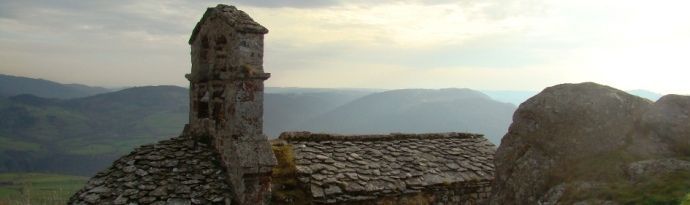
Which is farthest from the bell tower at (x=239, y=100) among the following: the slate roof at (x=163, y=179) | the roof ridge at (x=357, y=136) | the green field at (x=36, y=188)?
the green field at (x=36, y=188)

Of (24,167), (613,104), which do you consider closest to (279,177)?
(613,104)

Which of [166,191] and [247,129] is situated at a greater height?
[247,129]

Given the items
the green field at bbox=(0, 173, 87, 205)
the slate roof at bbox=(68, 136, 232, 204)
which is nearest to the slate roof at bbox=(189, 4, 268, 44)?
the slate roof at bbox=(68, 136, 232, 204)

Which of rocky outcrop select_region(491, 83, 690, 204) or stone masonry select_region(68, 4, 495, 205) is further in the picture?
stone masonry select_region(68, 4, 495, 205)

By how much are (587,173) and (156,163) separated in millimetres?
9430

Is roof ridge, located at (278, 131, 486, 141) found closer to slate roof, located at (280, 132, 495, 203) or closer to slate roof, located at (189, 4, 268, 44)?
slate roof, located at (280, 132, 495, 203)

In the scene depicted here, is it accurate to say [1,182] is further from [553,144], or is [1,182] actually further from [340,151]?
[553,144]

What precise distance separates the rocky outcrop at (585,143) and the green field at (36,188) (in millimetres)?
113159

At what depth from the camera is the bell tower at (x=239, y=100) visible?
39.2ft

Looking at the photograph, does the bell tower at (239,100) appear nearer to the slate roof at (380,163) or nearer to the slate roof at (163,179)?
the slate roof at (163,179)

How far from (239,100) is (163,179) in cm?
246

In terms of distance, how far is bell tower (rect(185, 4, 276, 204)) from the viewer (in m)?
11.9

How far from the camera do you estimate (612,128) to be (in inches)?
273

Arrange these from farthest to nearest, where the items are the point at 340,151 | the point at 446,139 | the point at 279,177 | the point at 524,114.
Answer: the point at 446,139, the point at 340,151, the point at 279,177, the point at 524,114
